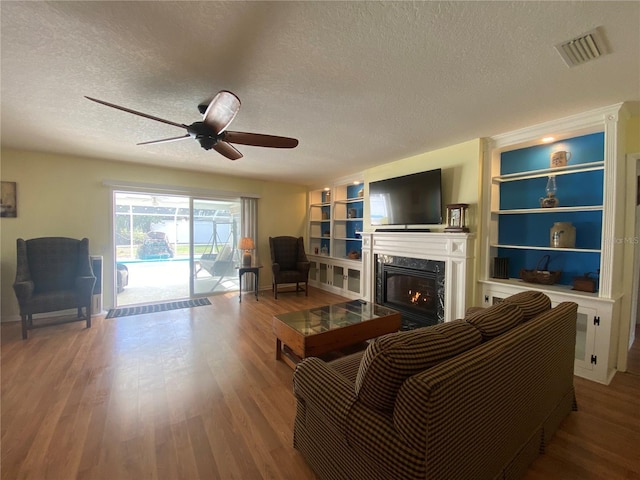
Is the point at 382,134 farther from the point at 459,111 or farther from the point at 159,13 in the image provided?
the point at 159,13

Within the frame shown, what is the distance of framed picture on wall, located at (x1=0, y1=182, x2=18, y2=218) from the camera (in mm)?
3535

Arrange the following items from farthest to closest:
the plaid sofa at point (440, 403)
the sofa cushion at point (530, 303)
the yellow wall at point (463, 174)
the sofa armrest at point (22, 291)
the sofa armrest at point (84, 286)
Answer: the sofa armrest at point (84, 286) < the yellow wall at point (463, 174) < the sofa armrest at point (22, 291) < the sofa cushion at point (530, 303) < the plaid sofa at point (440, 403)

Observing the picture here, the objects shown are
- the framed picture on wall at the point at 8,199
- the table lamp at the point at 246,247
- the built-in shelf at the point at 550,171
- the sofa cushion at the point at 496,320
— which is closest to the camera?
the sofa cushion at the point at 496,320

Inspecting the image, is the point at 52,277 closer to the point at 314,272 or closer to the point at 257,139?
the point at 257,139

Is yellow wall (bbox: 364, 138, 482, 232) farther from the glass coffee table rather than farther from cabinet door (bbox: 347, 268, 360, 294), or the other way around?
cabinet door (bbox: 347, 268, 360, 294)

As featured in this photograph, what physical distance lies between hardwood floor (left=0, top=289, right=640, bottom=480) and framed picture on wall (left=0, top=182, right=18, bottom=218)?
5.60 ft

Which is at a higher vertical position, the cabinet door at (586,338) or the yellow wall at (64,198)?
the yellow wall at (64,198)

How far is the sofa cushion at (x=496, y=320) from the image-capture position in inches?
51.6

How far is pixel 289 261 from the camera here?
219 inches

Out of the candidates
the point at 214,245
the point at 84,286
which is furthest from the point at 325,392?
the point at 214,245

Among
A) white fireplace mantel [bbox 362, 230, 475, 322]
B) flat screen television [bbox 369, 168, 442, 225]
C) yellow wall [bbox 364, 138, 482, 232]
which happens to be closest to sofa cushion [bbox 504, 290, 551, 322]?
white fireplace mantel [bbox 362, 230, 475, 322]

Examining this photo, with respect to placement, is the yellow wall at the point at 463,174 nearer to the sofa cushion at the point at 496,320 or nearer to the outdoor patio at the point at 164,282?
the sofa cushion at the point at 496,320

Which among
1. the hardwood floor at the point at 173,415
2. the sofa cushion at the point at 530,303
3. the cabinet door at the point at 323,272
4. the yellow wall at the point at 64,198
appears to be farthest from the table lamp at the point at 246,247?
the sofa cushion at the point at 530,303

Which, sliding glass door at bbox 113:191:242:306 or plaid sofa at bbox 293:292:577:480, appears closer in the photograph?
plaid sofa at bbox 293:292:577:480
